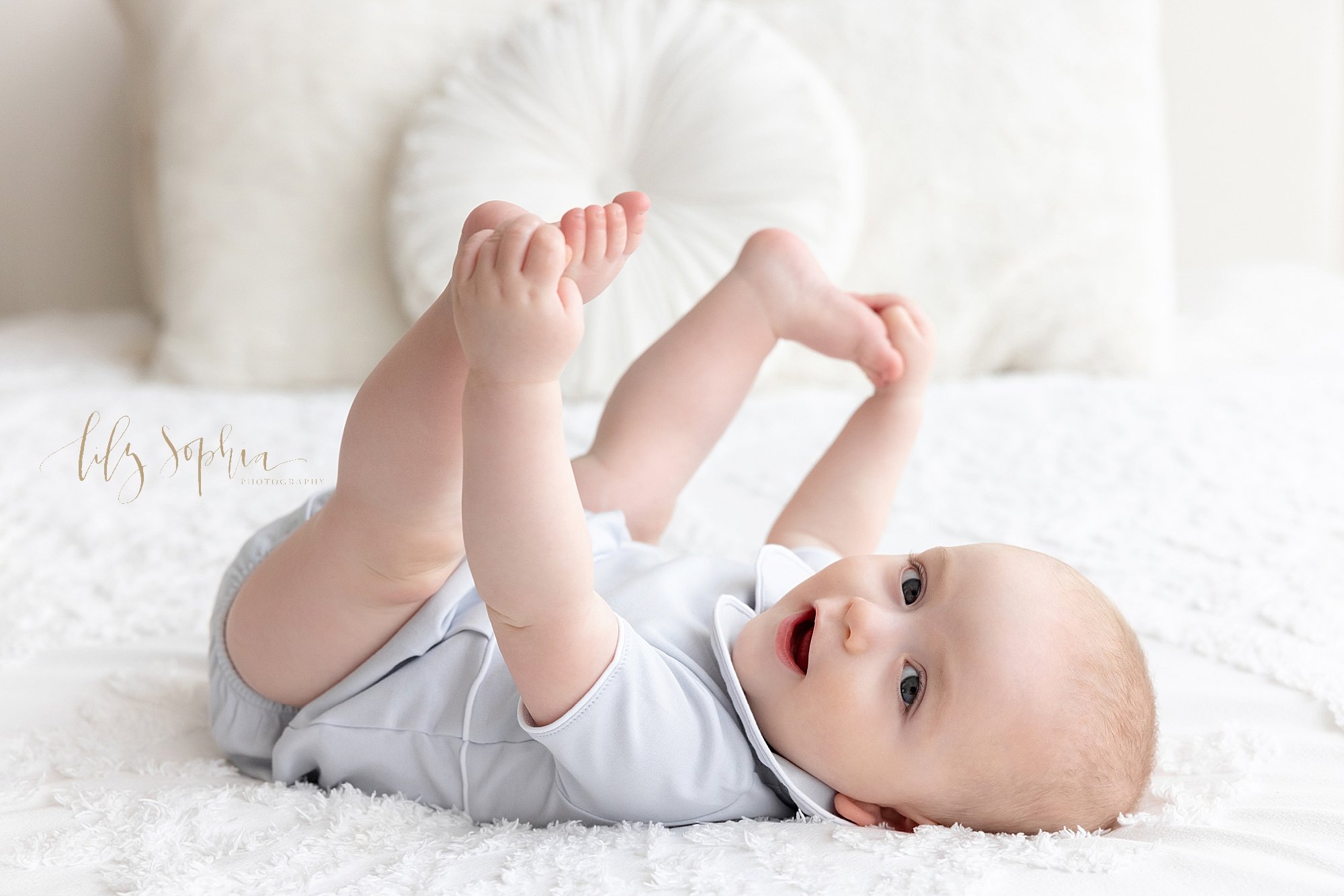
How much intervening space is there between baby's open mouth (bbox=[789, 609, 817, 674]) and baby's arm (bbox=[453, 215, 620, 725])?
0.20 m

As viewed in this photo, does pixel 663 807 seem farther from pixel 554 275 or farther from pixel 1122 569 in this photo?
pixel 1122 569

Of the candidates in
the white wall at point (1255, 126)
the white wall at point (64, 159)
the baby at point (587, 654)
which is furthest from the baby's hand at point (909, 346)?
the white wall at point (1255, 126)

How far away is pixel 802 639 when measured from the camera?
0.84 m

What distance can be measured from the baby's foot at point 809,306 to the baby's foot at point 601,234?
408mm

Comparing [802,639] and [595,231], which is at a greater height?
[595,231]

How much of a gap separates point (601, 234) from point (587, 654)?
0.84 ft

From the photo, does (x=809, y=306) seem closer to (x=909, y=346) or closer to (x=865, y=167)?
(x=909, y=346)

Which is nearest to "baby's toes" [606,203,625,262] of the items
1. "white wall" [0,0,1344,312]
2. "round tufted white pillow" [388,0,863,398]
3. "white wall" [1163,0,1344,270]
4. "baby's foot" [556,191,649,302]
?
"baby's foot" [556,191,649,302]

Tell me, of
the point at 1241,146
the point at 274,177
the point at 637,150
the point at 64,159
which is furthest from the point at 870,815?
the point at 1241,146

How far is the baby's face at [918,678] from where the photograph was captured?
74 centimetres

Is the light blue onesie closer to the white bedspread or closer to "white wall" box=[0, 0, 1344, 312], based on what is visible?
the white bedspread

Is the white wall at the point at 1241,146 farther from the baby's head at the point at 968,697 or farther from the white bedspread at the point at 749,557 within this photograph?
the baby's head at the point at 968,697

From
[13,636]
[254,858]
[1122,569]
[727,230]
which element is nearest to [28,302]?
[13,636]

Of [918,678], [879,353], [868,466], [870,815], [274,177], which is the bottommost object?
[870,815]
